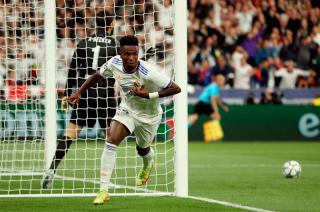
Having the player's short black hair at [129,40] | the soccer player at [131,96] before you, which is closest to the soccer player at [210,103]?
the soccer player at [131,96]

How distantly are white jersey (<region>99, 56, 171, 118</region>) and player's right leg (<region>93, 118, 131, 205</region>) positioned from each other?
0.27 m

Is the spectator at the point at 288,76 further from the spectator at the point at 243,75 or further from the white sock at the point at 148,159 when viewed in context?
the white sock at the point at 148,159

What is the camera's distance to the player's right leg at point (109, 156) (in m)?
9.54

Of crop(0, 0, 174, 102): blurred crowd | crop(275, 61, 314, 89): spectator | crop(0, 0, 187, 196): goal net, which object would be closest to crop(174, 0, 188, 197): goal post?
→ crop(0, 0, 187, 196): goal net

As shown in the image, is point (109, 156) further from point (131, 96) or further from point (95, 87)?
point (95, 87)

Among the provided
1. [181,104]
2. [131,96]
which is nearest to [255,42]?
[181,104]

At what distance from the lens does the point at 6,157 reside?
15.5 meters

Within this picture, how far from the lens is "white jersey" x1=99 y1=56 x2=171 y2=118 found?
10055 millimetres

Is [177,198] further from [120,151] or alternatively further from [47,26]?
[120,151]

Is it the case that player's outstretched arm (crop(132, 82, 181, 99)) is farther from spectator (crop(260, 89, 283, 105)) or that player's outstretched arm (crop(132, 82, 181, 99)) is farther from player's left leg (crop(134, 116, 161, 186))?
spectator (crop(260, 89, 283, 105))

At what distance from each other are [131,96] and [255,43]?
16957 mm

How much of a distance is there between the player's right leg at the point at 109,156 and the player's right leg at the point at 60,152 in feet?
6.28

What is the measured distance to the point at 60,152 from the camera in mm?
11961

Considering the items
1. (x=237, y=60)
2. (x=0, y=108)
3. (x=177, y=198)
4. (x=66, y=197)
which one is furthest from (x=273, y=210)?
(x=237, y=60)
